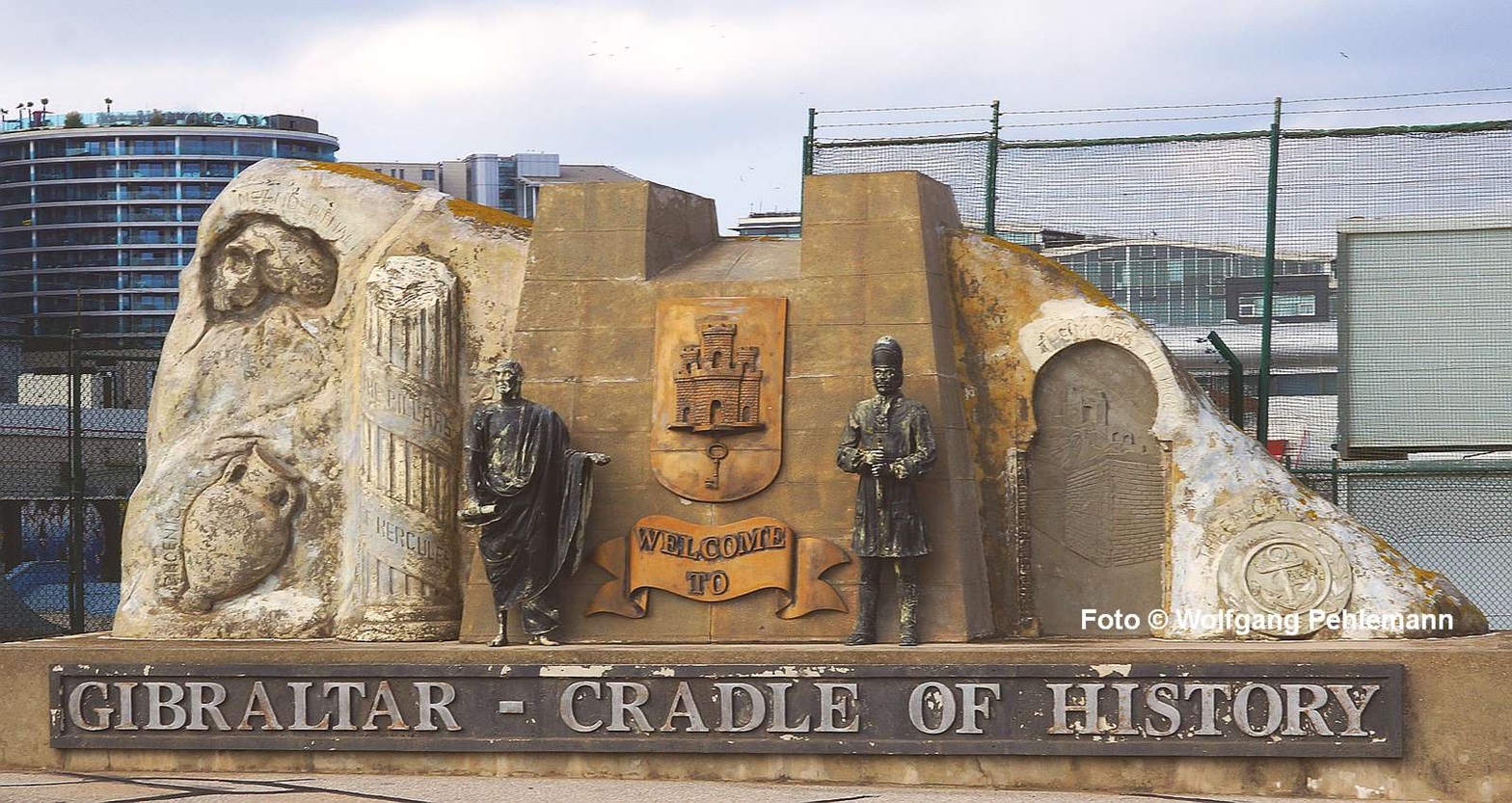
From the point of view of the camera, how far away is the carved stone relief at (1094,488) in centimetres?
1248

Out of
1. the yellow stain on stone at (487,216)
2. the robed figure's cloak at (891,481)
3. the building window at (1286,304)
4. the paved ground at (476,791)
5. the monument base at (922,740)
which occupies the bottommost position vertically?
the paved ground at (476,791)

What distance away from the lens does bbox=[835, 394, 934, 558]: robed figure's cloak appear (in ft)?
38.8

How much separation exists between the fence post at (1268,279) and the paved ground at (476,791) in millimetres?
4852

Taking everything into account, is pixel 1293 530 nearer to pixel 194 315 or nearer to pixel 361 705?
pixel 361 705

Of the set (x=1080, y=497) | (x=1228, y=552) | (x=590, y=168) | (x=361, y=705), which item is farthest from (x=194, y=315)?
(x=590, y=168)

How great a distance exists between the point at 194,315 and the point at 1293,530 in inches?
295

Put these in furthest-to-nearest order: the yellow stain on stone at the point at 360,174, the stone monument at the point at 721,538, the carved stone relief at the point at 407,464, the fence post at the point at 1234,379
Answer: the fence post at the point at 1234,379
the yellow stain on stone at the point at 360,174
the carved stone relief at the point at 407,464
the stone monument at the point at 721,538

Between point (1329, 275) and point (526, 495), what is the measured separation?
663 cm

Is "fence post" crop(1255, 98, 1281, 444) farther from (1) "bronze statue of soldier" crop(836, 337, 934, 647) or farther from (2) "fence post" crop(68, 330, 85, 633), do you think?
(2) "fence post" crop(68, 330, 85, 633)

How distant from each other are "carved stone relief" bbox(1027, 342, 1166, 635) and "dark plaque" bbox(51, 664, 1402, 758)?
4.69 ft

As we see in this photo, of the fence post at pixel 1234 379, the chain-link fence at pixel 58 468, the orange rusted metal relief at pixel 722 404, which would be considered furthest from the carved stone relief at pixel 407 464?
the chain-link fence at pixel 58 468

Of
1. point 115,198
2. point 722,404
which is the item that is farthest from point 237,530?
point 115,198

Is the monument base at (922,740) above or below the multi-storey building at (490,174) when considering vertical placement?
below

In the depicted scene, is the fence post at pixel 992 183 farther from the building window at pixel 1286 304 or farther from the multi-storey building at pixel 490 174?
the multi-storey building at pixel 490 174
